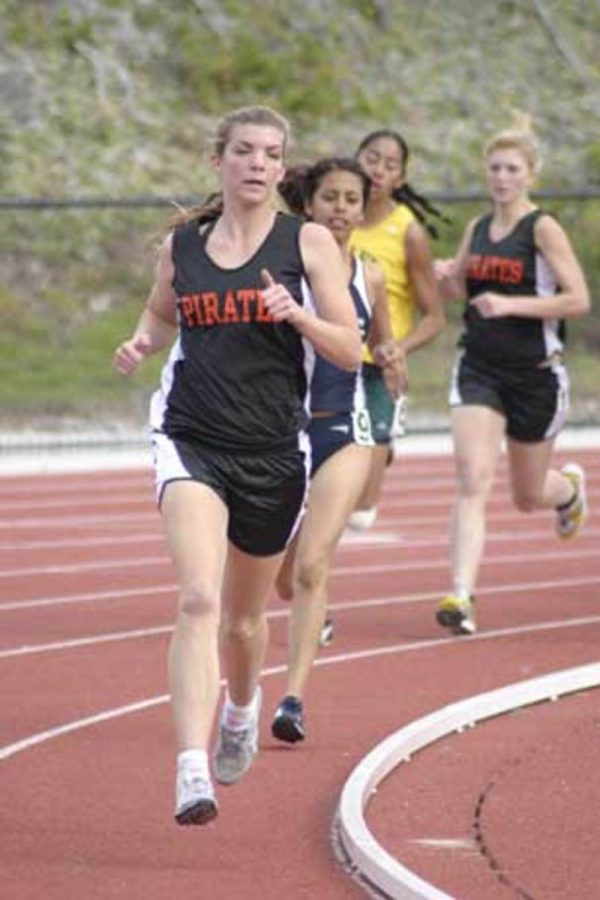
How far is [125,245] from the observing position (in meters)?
25.7

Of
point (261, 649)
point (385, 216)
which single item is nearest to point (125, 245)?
point (385, 216)

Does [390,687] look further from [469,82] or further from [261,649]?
Result: [469,82]

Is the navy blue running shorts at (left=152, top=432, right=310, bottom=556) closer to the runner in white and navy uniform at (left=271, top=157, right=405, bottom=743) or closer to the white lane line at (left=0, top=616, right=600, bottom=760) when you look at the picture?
the runner in white and navy uniform at (left=271, top=157, right=405, bottom=743)

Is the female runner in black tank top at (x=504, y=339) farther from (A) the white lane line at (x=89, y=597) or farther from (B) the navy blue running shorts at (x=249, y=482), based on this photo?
(B) the navy blue running shorts at (x=249, y=482)

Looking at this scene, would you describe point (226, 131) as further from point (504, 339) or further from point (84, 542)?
point (84, 542)

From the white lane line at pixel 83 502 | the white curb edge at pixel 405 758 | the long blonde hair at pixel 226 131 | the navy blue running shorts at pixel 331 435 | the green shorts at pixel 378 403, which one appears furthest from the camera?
the white lane line at pixel 83 502

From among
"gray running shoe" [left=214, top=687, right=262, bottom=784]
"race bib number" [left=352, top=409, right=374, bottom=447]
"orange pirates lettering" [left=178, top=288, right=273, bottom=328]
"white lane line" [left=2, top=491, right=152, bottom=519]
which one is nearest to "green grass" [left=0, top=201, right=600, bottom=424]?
"white lane line" [left=2, top=491, right=152, bottom=519]

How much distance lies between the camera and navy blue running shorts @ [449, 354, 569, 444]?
12344mm

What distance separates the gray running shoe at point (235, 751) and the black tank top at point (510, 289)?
410cm

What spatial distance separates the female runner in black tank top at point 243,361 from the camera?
7973 mm

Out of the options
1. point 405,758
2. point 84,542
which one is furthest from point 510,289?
point 84,542

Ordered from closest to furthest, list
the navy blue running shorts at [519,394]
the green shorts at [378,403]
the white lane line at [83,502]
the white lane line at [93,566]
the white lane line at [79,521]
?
1. the green shorts at [378,403]
2. the navy blue running shorts at [519,394]
3. the white lane line at [93,566]
4. the white lane line at [79,521]
5. the white lane line at [83,502]

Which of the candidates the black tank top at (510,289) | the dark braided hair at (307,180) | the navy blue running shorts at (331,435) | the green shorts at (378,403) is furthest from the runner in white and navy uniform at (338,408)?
the black tank top at (510,289)

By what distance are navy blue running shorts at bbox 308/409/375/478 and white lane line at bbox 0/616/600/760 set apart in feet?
3.64
